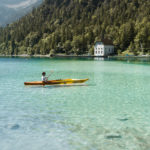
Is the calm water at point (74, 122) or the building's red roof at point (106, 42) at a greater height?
the building's red roof at point (106, 42)

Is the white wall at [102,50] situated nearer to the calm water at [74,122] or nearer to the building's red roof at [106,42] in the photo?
the building's red roof at [106,42]

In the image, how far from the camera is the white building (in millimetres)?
155325

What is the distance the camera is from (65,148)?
10.3 metres

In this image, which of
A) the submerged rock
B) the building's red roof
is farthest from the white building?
the submerged rock

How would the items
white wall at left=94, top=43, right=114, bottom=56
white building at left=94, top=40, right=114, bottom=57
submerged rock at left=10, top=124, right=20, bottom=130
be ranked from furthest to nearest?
white wall at left=94, top=43, right=114, bottom=56
white building at left=94, top=40, right=114, bottom=57
submerged rock at left=10, top=124, right=20, bottom=130

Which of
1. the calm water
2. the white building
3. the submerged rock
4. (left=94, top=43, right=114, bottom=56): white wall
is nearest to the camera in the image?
the calm water

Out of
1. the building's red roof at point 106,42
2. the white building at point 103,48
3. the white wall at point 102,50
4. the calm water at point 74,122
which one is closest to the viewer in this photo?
the calm water at point 74,122

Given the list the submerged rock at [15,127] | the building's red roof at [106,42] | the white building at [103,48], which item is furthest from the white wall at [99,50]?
the submerged rock at [15,127]

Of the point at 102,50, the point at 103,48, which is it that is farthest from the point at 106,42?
the point at 102,50

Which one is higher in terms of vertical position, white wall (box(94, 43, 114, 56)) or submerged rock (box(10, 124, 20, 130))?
white wall (box(94, 43, 114, 56))

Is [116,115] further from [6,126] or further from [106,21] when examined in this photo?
[106,21]

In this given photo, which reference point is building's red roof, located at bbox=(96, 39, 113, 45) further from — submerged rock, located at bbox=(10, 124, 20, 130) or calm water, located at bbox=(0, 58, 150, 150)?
submerged rock, located at bbox=(10, 124, 20, 130)

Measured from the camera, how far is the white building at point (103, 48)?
15532cm

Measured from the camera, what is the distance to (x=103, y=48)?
155625mm
